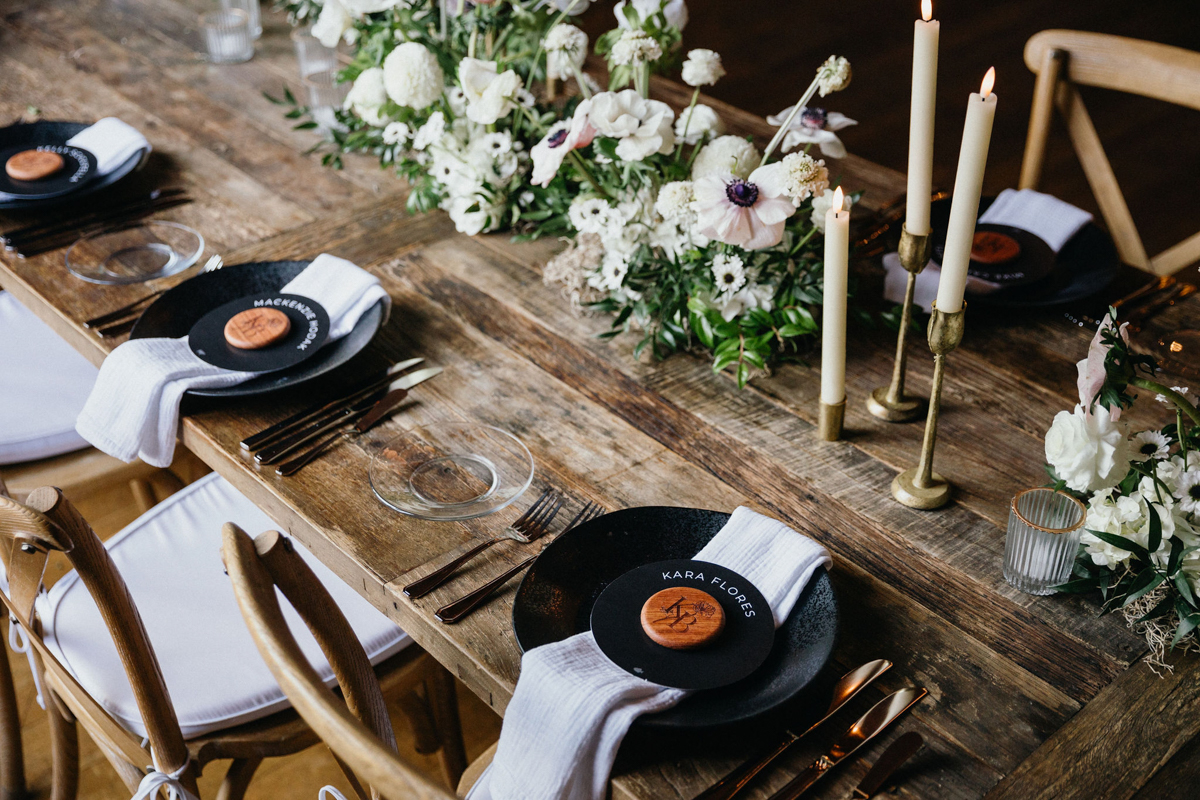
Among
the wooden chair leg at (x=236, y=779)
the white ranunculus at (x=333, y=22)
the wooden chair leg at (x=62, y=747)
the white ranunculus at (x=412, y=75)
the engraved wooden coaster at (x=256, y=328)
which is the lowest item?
the wooden chair leg at (x=62, y=747)

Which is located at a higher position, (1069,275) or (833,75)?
(833,75)

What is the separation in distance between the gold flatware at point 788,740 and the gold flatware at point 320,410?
2.09ft

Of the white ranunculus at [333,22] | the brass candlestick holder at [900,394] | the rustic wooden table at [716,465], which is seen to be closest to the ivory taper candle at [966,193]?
the brass candlestick holder at [900,394]

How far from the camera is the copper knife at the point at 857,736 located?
80 cm

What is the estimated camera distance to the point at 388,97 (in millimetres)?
1593

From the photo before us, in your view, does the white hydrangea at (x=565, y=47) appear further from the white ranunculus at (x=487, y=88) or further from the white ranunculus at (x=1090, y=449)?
the white ranunculus at (x=1090, y=449)

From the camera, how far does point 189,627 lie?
1.26 m

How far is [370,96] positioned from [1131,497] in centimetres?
118

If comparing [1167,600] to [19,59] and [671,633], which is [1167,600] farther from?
[19,59]

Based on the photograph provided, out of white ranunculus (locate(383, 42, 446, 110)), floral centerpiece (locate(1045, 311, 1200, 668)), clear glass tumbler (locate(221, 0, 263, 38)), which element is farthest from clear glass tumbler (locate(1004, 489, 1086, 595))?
clear glass tumbler (locate(221, 0, 263, 38))

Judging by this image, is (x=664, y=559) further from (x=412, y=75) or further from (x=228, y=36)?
(x=228, y=36)

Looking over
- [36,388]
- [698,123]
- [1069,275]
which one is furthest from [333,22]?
[1069,275]

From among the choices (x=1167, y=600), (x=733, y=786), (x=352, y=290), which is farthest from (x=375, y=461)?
(x=1167, y=600)

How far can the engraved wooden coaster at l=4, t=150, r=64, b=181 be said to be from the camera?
63.7 inches
